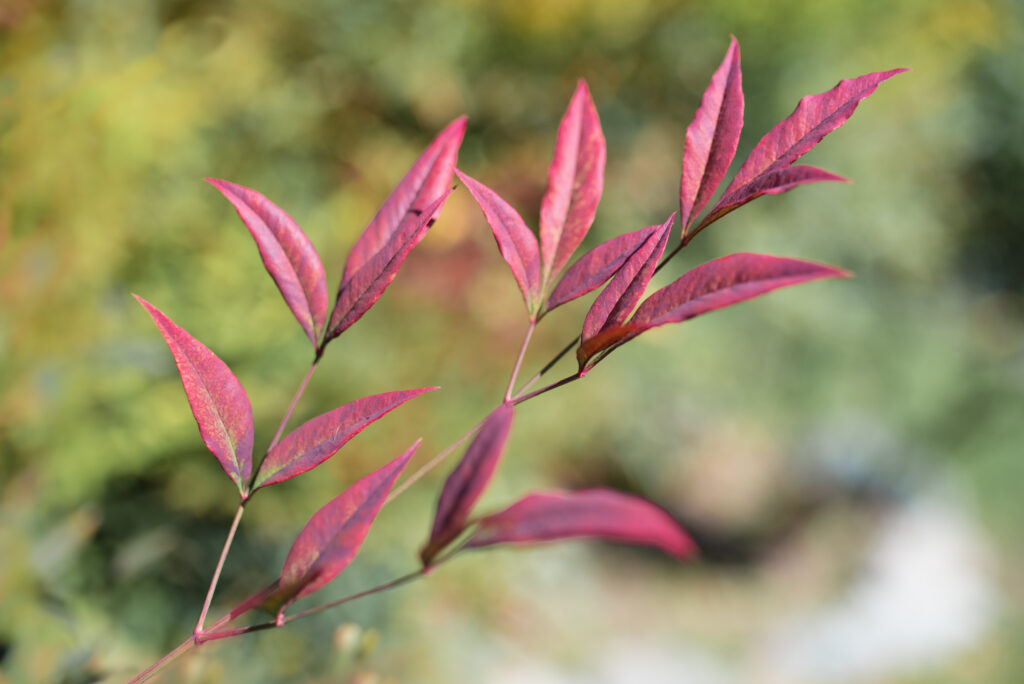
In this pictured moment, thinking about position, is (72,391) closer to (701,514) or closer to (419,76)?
(419,76)

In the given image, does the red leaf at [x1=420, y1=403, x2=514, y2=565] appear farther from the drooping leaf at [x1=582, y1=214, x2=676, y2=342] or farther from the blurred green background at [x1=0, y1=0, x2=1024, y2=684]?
the blurred green background at [x1=0, y1=0, x2=1024, y2=684]

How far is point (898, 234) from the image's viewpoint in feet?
7.79

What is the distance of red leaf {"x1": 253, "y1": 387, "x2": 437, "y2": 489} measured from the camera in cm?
25

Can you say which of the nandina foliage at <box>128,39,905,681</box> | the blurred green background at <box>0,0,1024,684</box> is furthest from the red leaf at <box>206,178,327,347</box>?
the blurred green background at <box>0,0,1024,684</box>

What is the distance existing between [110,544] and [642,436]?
165 centimetres

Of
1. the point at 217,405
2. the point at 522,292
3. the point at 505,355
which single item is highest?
the point at 505,355

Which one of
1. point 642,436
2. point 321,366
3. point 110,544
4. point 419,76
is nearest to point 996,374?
point 642,436

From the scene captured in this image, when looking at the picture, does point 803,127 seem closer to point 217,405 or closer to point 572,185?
point 572,185

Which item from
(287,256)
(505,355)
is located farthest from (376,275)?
(505,355)

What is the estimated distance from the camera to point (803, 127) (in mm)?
246

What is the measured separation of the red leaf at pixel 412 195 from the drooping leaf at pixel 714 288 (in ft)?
0.32

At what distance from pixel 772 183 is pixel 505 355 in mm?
1622

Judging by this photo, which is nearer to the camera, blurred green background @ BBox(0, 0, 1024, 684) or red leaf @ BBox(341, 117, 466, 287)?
red leaf @ BBox(341, 117, 466, 287)

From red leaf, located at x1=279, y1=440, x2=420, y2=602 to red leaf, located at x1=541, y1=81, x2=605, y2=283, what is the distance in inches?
3.6
